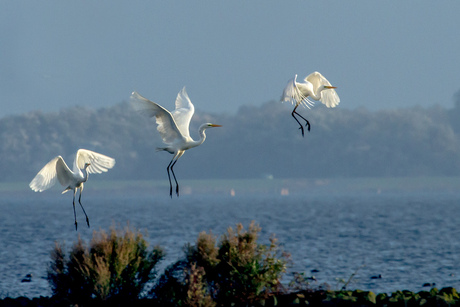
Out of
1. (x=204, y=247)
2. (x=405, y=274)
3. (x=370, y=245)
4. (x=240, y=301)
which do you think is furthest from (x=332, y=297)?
(x=370, y=245)

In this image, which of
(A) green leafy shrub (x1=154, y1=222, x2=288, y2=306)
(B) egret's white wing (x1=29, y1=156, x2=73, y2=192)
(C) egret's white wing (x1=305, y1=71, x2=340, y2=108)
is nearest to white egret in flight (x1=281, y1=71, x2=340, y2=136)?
(C) egret's white wing (x1=305, y1=71, x2=340, y2=108)

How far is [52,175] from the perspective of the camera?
18.1 meters

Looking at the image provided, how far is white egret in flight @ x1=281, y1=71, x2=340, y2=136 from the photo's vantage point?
15.9 meters

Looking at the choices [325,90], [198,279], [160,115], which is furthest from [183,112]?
[198,279]

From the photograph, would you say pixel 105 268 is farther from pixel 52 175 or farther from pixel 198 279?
pixel 52 175

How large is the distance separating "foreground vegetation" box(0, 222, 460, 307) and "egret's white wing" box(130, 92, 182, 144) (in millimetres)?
2281

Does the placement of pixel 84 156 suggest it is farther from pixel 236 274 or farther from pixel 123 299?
pixel 236 274

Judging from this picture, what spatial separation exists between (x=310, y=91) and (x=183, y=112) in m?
3.05

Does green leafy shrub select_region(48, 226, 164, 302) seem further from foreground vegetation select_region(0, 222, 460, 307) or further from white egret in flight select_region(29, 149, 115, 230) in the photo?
white egret in flight select_region(29, 149, 115, 230)

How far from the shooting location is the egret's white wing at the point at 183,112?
1692 cm

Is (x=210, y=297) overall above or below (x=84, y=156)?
below

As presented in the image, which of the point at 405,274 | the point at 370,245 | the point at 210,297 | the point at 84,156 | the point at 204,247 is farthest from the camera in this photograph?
the point at 370,245

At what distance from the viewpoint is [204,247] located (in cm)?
1526

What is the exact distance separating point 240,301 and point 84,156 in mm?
6052
